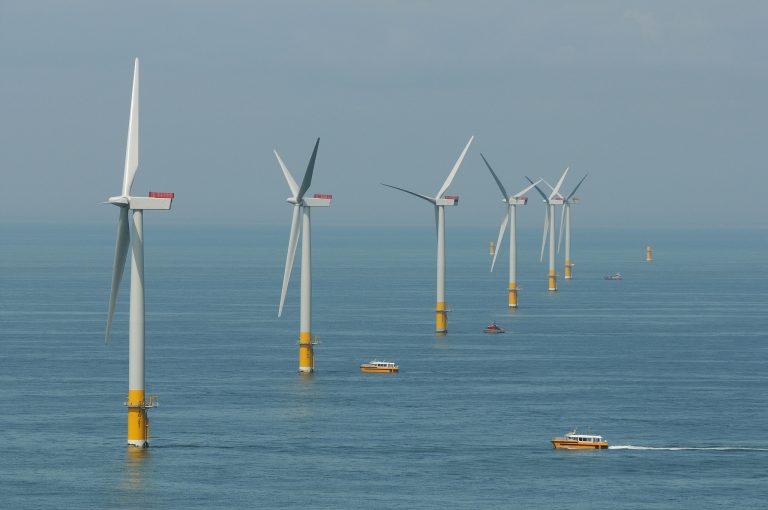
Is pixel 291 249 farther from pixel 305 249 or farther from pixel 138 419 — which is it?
pixel 138 419


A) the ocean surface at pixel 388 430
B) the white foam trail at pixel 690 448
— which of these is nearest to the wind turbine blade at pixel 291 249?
the ocean surface at pixel 388 430

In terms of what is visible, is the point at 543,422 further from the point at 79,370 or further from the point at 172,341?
the point at 172,341

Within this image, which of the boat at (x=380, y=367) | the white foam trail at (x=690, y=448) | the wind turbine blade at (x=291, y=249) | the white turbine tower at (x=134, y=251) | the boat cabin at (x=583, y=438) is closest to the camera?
the white turbine tower at (x=134, y=251)

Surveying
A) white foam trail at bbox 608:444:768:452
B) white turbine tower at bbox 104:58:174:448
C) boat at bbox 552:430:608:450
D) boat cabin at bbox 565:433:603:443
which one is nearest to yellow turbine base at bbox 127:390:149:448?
white turbine tower at bbox 104:58:174:448

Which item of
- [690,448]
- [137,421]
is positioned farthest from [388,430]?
[690,448]

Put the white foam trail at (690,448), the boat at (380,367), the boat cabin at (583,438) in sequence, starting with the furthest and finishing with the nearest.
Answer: the boat at (380,367)
the boat cabin at (583,438)
the white foam trail at (690,448)

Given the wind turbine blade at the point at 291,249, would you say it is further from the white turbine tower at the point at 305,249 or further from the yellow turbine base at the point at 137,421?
the yellow turbine base at the point at 137,421

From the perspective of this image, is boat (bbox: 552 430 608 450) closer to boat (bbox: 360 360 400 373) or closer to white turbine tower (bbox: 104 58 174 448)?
white turbine tower (bbox: 104 58 174 448)
